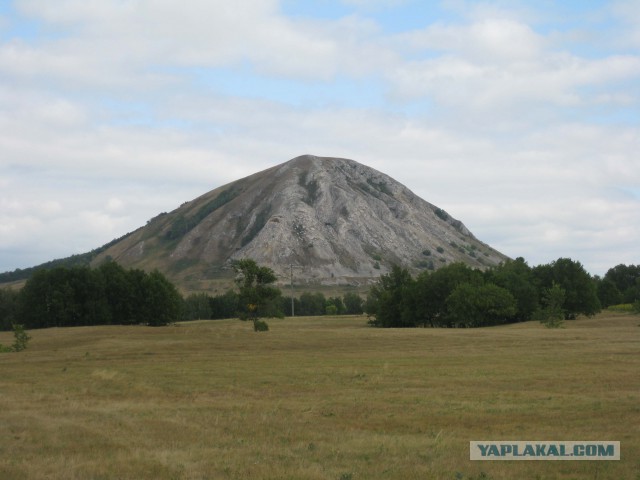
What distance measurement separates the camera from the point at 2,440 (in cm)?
2047

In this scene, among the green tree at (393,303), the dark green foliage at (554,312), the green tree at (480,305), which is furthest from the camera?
the green tree at (393,303)

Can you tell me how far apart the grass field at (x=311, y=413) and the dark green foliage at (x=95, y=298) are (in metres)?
54.8

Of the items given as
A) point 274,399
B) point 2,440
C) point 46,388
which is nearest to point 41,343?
point 46,388

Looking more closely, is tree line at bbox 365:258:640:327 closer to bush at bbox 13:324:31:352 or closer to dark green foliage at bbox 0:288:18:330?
dark green foliage at bbox 0:288:18:330

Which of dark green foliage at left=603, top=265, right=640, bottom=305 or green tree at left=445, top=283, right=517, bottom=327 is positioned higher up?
dark green foliage at left=603, top=265, right=640, bottom=305

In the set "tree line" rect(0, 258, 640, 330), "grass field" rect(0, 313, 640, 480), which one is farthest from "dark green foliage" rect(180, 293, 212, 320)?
"grass field" rect(0, 313, 640, 480)

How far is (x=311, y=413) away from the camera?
83.0 ft

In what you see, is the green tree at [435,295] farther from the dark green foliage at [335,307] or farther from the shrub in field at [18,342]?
the shrub in field at [18,342]

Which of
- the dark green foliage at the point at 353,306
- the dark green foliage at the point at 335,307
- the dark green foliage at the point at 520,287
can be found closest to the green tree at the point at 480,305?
the dark green foliage at the point at 520,287

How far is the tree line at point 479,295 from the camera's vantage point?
358 ft

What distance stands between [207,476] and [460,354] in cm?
3773

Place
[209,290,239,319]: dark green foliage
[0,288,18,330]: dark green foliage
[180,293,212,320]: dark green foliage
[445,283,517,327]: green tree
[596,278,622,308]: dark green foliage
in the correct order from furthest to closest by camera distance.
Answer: [209,290,239,319]: dark green foliage < [180,293,212,320]: dark green foliage < [596,278,622,308]: dark green foliage < [0,288,18,330]: dark green foliage < [445,283,517,327]: green tree

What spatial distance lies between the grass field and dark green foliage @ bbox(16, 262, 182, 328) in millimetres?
54780

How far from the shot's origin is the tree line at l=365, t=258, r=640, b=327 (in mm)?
109062
